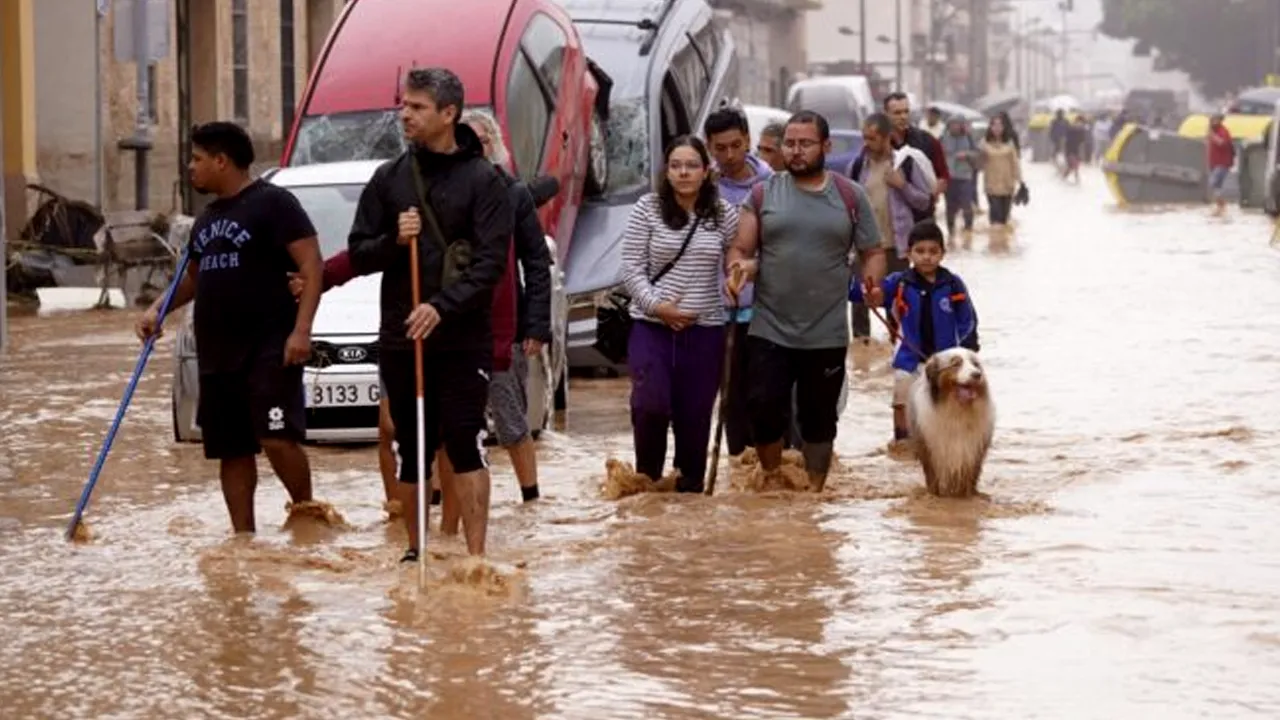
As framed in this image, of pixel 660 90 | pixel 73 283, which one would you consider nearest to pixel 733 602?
pixel 660 90

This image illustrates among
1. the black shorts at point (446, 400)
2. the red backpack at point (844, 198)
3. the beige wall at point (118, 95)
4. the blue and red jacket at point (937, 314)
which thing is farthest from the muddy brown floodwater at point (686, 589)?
the beige wall at point (118, 95)

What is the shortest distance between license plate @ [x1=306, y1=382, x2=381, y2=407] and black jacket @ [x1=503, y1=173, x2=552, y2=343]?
363 centimetres

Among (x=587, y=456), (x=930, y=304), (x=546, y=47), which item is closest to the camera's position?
(x=930, y=304)

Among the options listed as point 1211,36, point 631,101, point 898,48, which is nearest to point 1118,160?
point 631,101

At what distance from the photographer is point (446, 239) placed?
10289 millimetres

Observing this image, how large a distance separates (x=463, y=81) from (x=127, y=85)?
15892 millimetres

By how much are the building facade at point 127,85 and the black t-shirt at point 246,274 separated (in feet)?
56.0

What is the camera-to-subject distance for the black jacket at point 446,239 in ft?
33.5

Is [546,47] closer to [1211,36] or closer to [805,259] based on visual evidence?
[805,259]

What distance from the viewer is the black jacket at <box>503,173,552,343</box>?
10945mm

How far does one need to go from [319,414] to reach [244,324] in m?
3.74

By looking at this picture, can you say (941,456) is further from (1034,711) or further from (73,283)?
(73,283)

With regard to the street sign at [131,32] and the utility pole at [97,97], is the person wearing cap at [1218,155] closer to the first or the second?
the utility pole at [97,97]

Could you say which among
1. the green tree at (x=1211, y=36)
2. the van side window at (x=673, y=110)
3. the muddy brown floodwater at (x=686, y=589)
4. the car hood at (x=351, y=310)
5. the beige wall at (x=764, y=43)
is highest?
the green tree at (x=1211, y=36)
